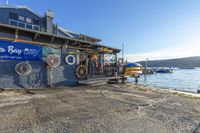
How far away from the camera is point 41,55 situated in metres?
10.0

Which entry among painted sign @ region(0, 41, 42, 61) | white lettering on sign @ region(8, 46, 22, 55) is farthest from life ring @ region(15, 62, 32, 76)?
white lettering on sign @ region(8, 46, 22, 55)

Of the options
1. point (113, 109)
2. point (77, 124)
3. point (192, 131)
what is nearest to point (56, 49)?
point (113, 109)

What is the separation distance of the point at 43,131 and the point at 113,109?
258cm

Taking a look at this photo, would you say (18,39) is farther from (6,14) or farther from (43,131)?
(43,131)

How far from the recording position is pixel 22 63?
914cm

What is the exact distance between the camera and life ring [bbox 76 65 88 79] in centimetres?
1186

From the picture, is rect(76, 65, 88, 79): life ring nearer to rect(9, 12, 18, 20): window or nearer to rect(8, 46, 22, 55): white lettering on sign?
rect(8, 46, 22, 55): white lettering on sign

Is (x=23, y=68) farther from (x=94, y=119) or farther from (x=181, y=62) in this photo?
(x=181, y=62)

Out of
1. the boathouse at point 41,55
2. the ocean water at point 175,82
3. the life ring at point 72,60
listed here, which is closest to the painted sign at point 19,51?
the boathouse at point 41,55

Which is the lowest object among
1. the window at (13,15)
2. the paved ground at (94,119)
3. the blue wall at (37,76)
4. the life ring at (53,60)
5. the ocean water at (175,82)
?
the ocean water at (175,82)

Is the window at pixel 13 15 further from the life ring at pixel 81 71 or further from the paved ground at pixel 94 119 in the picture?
the paved ground at pixel 94 119

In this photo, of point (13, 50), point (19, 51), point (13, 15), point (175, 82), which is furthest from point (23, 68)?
point (175, 82)

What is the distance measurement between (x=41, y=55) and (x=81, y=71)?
3.20 m

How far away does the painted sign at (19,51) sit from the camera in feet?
28.1
